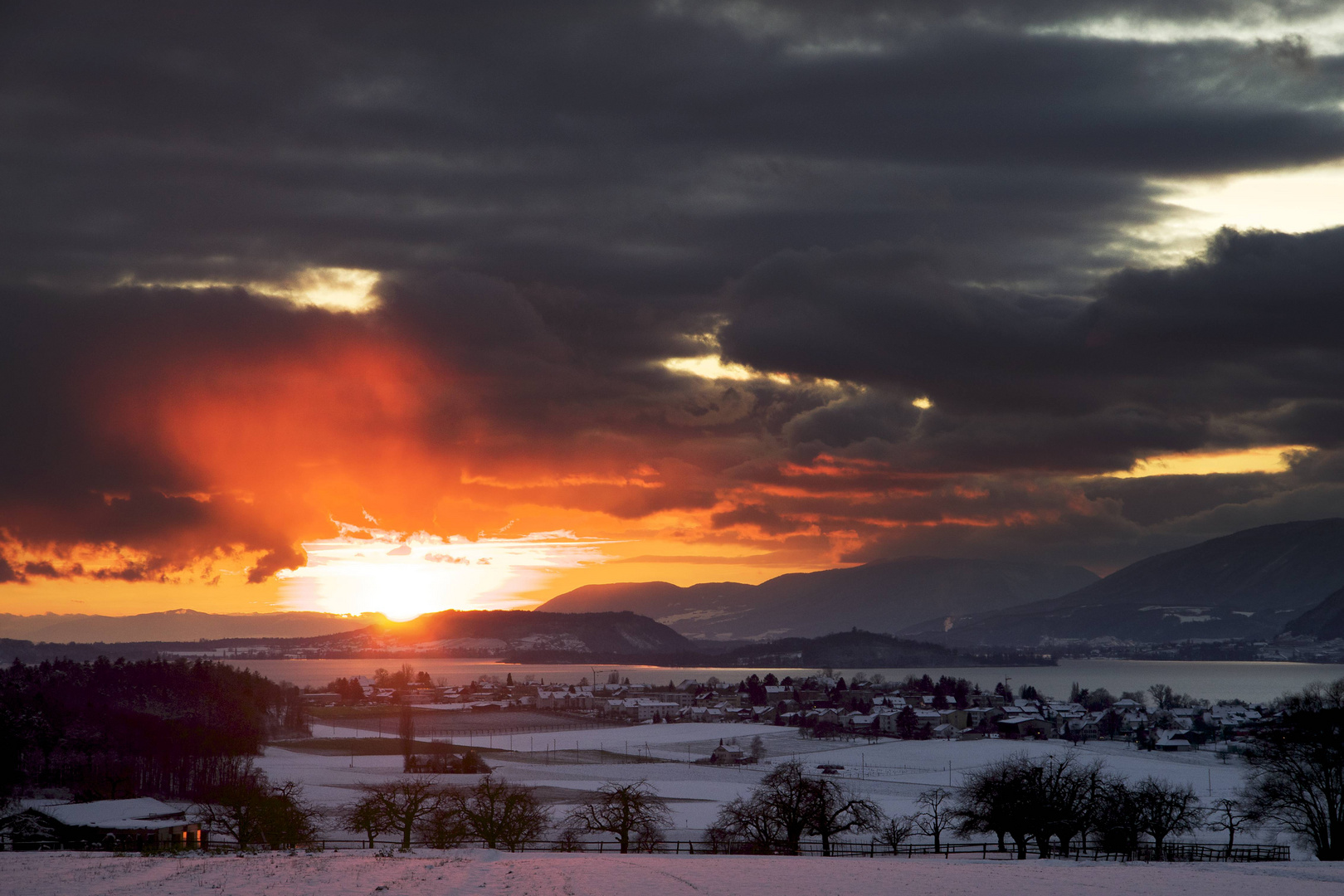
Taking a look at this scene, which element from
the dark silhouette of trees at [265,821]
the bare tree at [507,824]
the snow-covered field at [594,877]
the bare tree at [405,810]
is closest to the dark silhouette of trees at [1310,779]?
the snow-covered field at [594,877]

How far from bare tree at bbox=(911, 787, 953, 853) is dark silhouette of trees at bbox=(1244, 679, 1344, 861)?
677 inches

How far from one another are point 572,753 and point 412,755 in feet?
74.5

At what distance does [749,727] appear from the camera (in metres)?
181

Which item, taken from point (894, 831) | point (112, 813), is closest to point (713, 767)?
point (894, 831)

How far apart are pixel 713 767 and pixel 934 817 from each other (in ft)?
159

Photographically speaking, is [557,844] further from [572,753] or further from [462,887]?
[572,753]

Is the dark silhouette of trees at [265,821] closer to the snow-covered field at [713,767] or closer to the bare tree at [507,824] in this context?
the snow-covered field at [713,767]

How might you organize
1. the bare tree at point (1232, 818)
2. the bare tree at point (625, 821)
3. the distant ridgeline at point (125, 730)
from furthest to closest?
1. the distant ridgeline at point (125, 730)
2. the bare tree at point (1232, 818)
3. the bare tree at point (625, 821)

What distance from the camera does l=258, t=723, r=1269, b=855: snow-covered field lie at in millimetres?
87812

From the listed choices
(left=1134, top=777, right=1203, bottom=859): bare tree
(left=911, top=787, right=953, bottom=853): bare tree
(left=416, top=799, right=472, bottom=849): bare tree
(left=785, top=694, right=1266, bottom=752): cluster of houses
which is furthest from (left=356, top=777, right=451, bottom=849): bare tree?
(left=785, top=694, right=1266, bottom=752): cluster of houses

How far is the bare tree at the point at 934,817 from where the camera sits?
2549 inches

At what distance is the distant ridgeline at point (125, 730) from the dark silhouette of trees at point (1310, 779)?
72997 millimetres

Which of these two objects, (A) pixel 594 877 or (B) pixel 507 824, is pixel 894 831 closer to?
(B) pixel 507 824

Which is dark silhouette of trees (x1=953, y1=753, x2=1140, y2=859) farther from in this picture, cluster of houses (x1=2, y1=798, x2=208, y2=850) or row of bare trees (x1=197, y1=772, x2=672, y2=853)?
cluster of houses (x1=2, y1=798, x2=208, y2=850)
